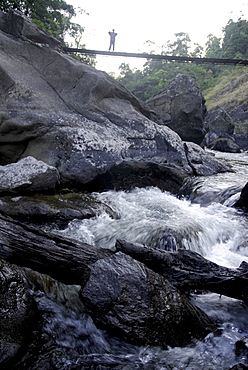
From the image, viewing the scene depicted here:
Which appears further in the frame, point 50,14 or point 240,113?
point 240,113

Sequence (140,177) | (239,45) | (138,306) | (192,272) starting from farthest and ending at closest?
(239,45)
(140,177)
(192,272)
(138,306)

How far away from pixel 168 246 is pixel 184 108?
460 inches

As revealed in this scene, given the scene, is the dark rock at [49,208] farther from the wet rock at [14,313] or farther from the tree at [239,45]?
the tree at [239,45]

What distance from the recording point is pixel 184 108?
14250 millimetres

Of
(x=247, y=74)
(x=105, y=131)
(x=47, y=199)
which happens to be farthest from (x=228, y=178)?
(x=247, y=74)

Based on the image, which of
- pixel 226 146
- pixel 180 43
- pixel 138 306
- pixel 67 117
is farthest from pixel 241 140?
pixel 180 43

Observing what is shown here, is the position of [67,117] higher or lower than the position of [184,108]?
lower

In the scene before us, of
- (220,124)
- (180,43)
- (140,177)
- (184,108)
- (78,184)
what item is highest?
(180,43)

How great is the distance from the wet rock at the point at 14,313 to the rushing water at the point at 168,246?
201 mm

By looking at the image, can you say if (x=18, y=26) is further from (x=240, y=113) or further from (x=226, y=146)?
(x=240, y=113)

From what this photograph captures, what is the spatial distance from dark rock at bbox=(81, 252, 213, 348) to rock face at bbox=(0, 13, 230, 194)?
13.3 feet

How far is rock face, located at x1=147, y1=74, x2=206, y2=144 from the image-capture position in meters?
14.2

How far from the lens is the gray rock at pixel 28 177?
508 cm

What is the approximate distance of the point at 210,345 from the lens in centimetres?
229
